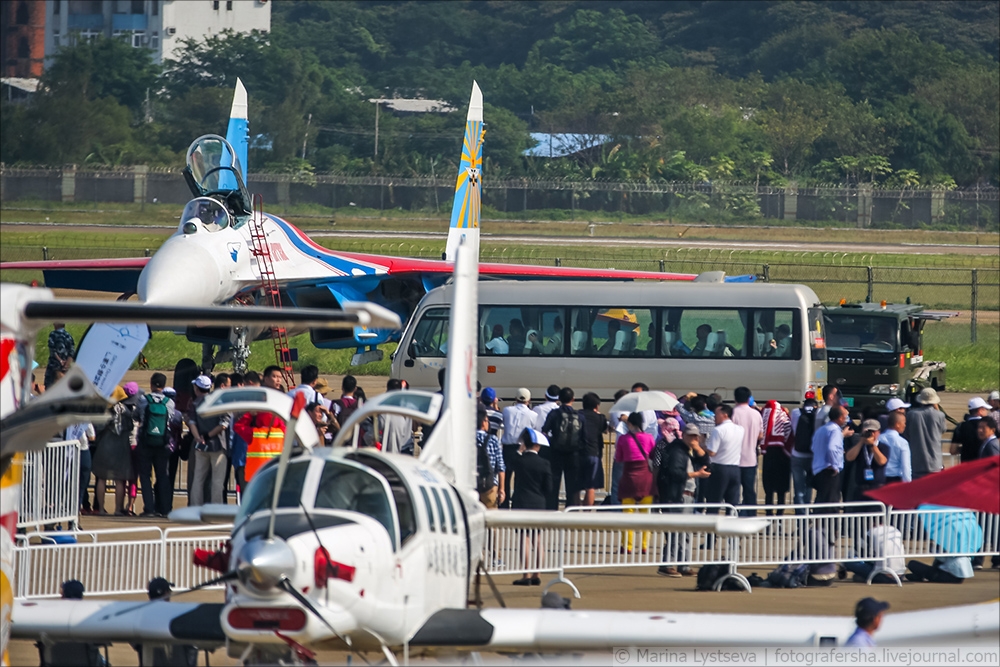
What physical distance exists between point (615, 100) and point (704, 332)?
68.2 m

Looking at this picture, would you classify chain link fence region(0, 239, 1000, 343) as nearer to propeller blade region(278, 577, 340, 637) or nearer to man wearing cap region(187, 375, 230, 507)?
man wearing cap region(187, 375, 230, 507)

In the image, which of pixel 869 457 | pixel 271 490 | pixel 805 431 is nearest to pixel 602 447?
pixel 805 431

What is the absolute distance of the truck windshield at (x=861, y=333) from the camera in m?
20.4

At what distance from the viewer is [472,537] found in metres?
7.80

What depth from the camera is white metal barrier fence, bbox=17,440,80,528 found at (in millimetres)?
11273

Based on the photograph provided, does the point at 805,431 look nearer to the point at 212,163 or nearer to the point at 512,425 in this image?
the point at 512,425

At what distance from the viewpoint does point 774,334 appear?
18938 millimetres

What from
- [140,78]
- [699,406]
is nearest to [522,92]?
[140,78]

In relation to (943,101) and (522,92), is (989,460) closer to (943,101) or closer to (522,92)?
(943,101)

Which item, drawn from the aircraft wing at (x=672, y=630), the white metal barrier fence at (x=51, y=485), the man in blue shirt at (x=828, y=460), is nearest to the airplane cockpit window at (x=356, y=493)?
the aircraft wing at (x=672, y=630)

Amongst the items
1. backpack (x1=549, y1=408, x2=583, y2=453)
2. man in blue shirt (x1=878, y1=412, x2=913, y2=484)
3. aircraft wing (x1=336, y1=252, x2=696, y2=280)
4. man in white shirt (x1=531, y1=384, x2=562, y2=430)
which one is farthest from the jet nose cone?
man in blue shirt (x1=878, y1=412, x2=913, y2=484)

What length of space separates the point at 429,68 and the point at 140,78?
33172 millimetres

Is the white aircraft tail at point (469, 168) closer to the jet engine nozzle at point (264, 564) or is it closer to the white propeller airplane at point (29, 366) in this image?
the jet engine nozzle at point (264, 564)

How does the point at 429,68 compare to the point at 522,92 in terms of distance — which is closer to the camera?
the point at 522,92
